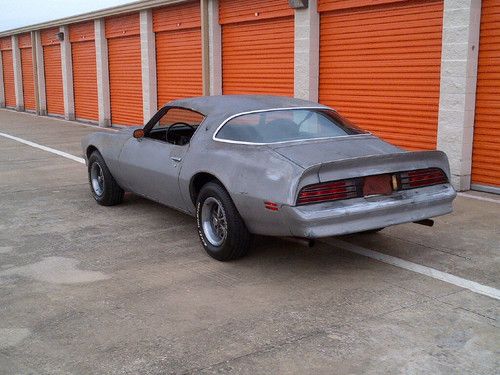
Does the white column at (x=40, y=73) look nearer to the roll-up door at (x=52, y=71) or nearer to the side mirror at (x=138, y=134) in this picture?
the roll-up door at (x=52, y=71)

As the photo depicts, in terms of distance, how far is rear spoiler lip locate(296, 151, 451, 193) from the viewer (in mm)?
4738

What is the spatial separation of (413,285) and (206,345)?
1.83m

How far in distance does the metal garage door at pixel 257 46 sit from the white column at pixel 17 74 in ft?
53.7

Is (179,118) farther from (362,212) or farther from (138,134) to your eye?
(362,212)

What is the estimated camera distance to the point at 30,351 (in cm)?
377

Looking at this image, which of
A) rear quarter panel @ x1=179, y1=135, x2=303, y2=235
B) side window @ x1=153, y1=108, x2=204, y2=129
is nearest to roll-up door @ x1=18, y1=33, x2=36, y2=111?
side window @ x1=153, y1=108, x2=204, y2=129

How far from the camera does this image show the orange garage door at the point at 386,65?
9.19 m

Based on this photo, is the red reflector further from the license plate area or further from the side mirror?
the side mirror

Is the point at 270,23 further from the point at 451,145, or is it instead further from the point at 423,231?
the point at 423,231

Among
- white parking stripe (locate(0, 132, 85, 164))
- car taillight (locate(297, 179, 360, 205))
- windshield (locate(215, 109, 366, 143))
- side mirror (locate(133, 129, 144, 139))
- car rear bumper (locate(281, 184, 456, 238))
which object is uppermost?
windshield (locate(215, 109, 366, 143))

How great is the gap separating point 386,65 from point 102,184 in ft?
16.0

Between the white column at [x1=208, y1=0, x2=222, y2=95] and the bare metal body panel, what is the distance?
24.9 feet

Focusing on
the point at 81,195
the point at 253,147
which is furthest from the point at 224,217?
the point at 81,195

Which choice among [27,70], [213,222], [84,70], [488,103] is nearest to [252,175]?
[213,222]
